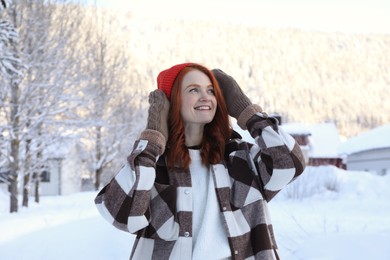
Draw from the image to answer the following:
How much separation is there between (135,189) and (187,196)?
10.0 inches

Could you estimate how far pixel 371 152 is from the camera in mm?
32844

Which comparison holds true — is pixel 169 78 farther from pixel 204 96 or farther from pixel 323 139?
pixel 323 139

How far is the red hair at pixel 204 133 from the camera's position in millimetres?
2166

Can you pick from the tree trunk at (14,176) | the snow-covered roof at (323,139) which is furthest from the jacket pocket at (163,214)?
the snow-covered roof at (323,139)

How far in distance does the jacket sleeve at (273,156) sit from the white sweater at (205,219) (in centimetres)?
27

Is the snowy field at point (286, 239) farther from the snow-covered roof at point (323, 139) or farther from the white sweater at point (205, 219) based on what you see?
the snow-covered roof at point (323, 139)

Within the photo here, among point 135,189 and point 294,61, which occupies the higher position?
point 294,61

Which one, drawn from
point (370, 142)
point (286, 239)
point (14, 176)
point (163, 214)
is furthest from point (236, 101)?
point (370, 142)

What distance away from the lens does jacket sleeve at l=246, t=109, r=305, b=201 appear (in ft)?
6.95

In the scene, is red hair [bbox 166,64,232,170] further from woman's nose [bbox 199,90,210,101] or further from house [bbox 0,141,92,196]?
house [bbox 0,141,92,196]

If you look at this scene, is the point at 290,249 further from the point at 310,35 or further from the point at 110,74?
the point at 310,35

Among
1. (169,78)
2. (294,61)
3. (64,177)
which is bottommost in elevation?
(64,177)

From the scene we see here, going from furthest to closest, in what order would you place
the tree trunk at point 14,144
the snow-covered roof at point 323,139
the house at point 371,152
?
the snow-covered roof at point 323,139 → the house at point 371,152 → the tree trunk at point 14,144

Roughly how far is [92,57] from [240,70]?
141077 millimetres
